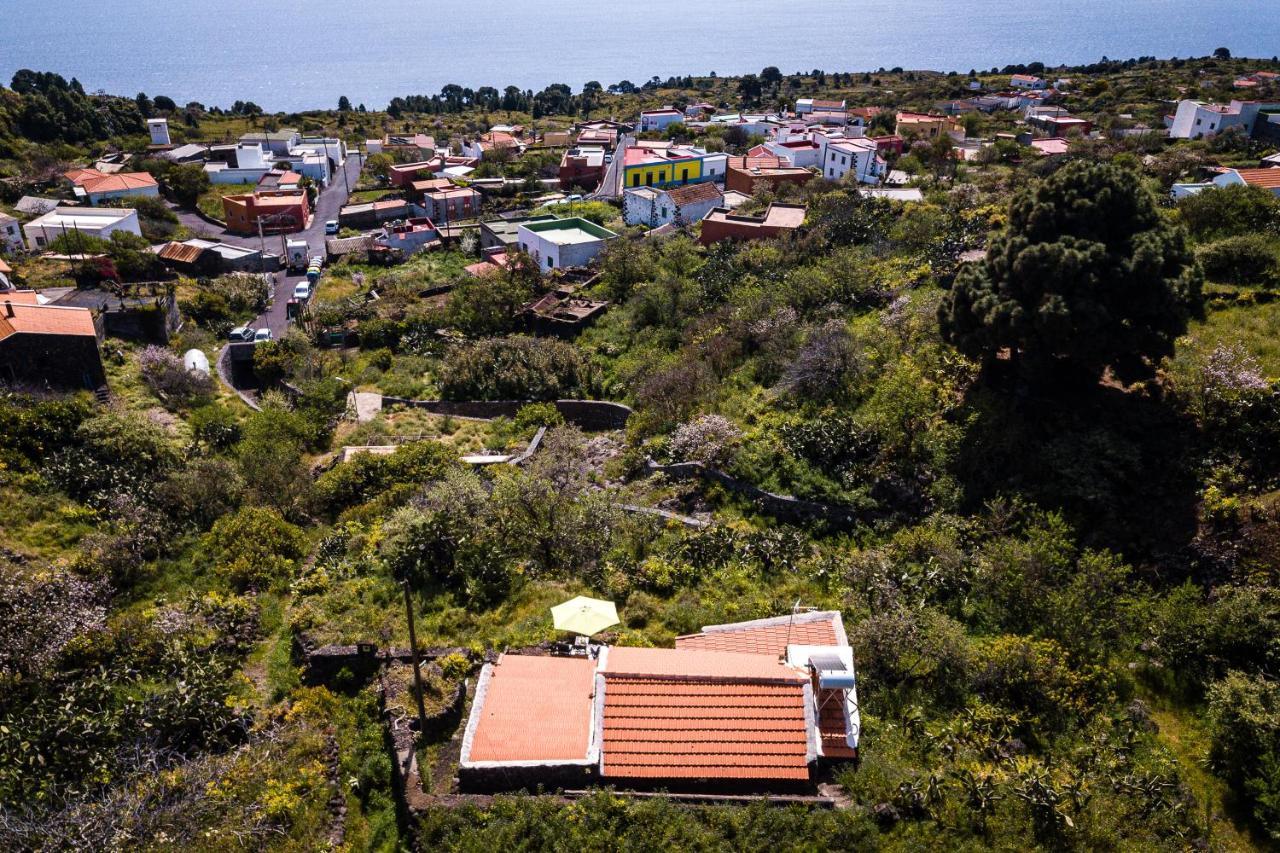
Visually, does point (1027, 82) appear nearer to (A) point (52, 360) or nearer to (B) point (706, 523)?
(B) point (706, 523)

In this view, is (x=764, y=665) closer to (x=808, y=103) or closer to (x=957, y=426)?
(x=957, y=426)

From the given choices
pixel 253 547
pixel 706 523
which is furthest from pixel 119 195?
pixel 706 523

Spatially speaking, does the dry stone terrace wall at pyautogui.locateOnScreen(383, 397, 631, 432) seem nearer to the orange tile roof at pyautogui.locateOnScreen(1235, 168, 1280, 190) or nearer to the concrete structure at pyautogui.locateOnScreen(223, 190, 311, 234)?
the orange tile roof at pyautogui.locateOnScreen(1235, 168, 1280, 190)

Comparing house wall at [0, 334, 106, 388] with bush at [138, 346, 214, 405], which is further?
bush at [138, 346, 214, 405]

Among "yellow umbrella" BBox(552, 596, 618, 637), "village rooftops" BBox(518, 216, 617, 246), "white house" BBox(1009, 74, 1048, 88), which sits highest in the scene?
"white house" BBox(1009, 74, 1048, 88)

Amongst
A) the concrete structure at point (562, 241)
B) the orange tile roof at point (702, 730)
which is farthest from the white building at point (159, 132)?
the orange tile roof at point (702, 730)

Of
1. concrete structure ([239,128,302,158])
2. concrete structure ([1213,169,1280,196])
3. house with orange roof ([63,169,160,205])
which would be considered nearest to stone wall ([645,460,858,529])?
concrete structure ([1213,169,1280,196])

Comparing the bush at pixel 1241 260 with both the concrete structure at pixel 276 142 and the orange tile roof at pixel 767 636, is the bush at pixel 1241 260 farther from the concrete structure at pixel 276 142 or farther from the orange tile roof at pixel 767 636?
the concrete structure at pixel 276 142
